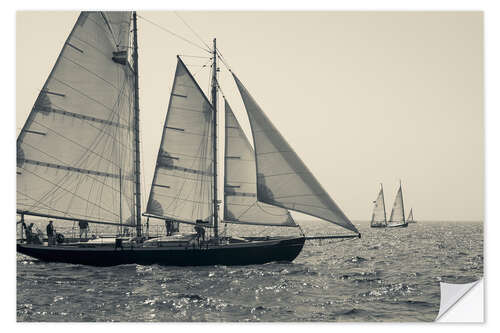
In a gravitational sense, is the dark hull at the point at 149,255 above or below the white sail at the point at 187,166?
below

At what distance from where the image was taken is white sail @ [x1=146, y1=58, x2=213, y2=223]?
20844mm

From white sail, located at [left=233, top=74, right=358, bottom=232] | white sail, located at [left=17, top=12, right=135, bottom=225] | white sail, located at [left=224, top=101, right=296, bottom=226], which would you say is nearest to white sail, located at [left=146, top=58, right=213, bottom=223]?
white sail, located at [left=224, top=101, right=296, bottom=226]

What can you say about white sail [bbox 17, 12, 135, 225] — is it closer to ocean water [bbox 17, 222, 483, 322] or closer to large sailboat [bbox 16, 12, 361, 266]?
large sailboat [bbox 16, 12, 361, 266]

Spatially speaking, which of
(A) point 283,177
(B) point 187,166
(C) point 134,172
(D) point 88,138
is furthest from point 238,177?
(D) point 88,138

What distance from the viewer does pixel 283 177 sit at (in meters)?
18.2

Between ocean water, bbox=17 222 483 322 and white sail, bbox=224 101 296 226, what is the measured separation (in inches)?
74.2

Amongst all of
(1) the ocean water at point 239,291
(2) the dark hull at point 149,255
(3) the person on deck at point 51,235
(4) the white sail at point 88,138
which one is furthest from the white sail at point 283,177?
(3) the person on deck at point 51,235

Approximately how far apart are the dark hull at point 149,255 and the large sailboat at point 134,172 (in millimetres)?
34

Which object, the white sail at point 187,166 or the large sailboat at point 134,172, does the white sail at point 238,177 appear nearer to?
the large sailboat at point 134,172

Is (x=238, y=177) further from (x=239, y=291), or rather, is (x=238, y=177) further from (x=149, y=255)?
(x=239, y=291)

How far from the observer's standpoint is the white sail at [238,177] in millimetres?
20875

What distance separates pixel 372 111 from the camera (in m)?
14.3
